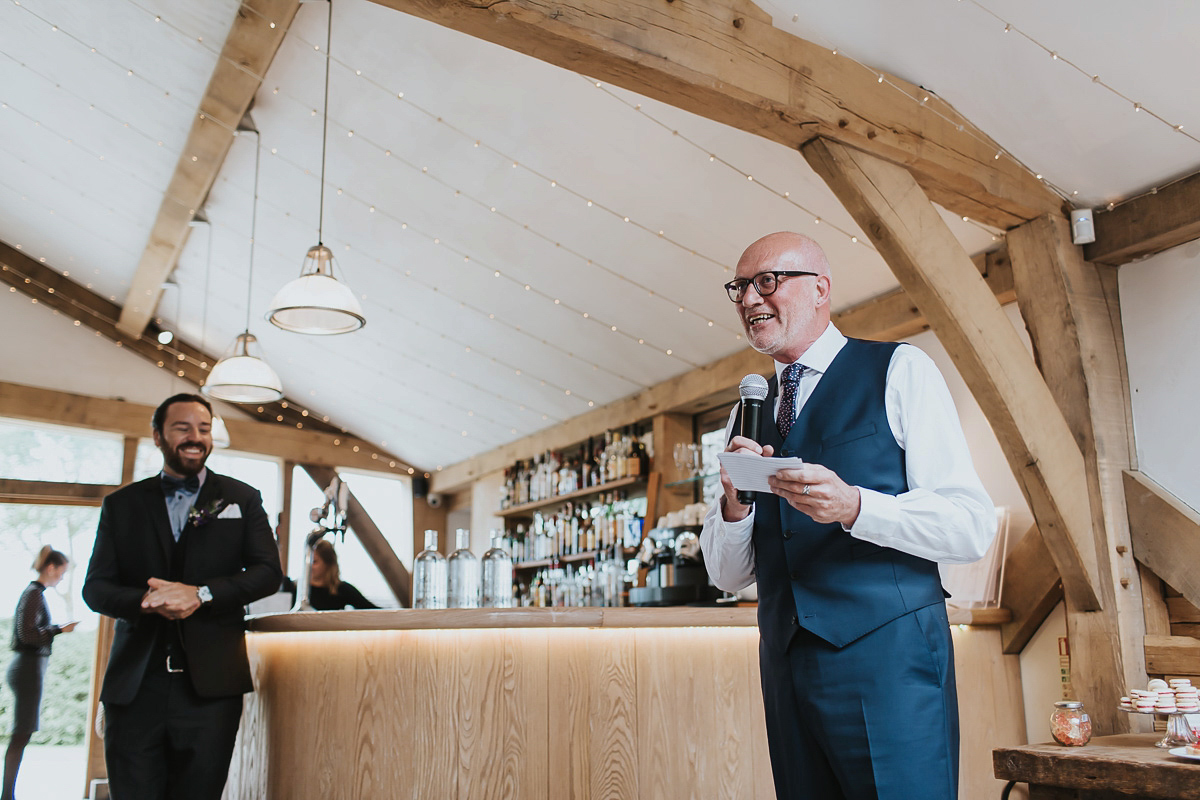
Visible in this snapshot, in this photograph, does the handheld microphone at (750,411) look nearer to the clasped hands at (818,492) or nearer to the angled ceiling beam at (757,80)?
the clasped hands at (818,492)

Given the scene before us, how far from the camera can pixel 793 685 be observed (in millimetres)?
1427

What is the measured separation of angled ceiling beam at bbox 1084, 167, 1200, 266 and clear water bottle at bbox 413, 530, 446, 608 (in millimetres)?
2388

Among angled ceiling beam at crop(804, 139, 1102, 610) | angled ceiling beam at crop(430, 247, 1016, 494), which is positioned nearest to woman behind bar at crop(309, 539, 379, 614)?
angled ceiling beam at crop(430, 247, 1016, 494)

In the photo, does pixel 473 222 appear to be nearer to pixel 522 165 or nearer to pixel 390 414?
pixel 522 165

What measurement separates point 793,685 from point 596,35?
167cm

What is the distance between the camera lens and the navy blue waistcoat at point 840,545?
4.58 ft

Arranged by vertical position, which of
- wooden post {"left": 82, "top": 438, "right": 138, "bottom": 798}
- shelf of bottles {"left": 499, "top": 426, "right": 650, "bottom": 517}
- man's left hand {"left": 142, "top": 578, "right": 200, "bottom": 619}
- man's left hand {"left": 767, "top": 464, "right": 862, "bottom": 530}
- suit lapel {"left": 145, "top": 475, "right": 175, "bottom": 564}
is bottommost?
wooden post {"left": 82, "top": 438, "right": 138, "bottom": 798}

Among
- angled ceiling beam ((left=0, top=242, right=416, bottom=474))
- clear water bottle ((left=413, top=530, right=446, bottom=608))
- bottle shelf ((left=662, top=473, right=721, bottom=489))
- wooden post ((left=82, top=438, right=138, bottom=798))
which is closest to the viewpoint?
clear water bottle ((left=413, top=530, right=446, bottom=608))

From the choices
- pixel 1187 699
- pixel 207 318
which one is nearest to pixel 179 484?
pixel 1187 699

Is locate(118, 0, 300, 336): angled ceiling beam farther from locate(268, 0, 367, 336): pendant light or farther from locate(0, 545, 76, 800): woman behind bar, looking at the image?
locate(0, 545, 76, 800): woman behind bar

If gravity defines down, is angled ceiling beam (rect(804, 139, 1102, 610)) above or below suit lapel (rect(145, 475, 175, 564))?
above

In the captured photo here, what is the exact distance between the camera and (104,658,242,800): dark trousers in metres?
2.56

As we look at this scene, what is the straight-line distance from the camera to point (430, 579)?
308 cm

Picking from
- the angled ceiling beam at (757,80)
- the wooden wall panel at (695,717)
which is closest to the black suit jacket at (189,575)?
the wooden wall panel at (695,717)
